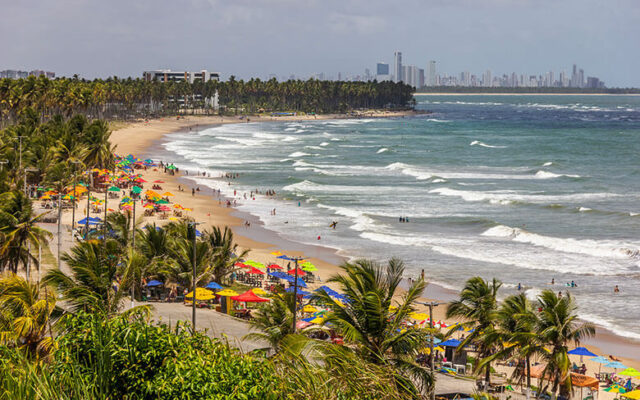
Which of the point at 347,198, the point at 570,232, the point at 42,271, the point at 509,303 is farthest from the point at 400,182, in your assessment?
the point at 509,303

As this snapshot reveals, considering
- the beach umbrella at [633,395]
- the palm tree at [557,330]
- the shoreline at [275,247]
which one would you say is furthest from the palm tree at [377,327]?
the shoreline at [275,247]

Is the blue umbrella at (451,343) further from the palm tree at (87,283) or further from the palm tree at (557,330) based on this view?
the palm tree at (87,283)

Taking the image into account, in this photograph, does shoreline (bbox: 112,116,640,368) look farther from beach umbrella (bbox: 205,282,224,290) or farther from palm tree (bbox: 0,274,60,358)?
palm tree (bbox: 0,274,60,358)

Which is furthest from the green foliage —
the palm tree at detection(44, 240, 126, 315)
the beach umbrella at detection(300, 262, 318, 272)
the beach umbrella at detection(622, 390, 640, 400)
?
the beach umbrella at detection(300, 262, 318, 272)

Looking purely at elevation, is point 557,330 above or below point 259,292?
above

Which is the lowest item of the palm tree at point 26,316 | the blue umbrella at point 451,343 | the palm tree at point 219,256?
the blue umbrella at point 451,343

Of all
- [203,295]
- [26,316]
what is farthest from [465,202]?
[26,316]

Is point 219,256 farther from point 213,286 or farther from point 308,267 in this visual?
point 308,267
